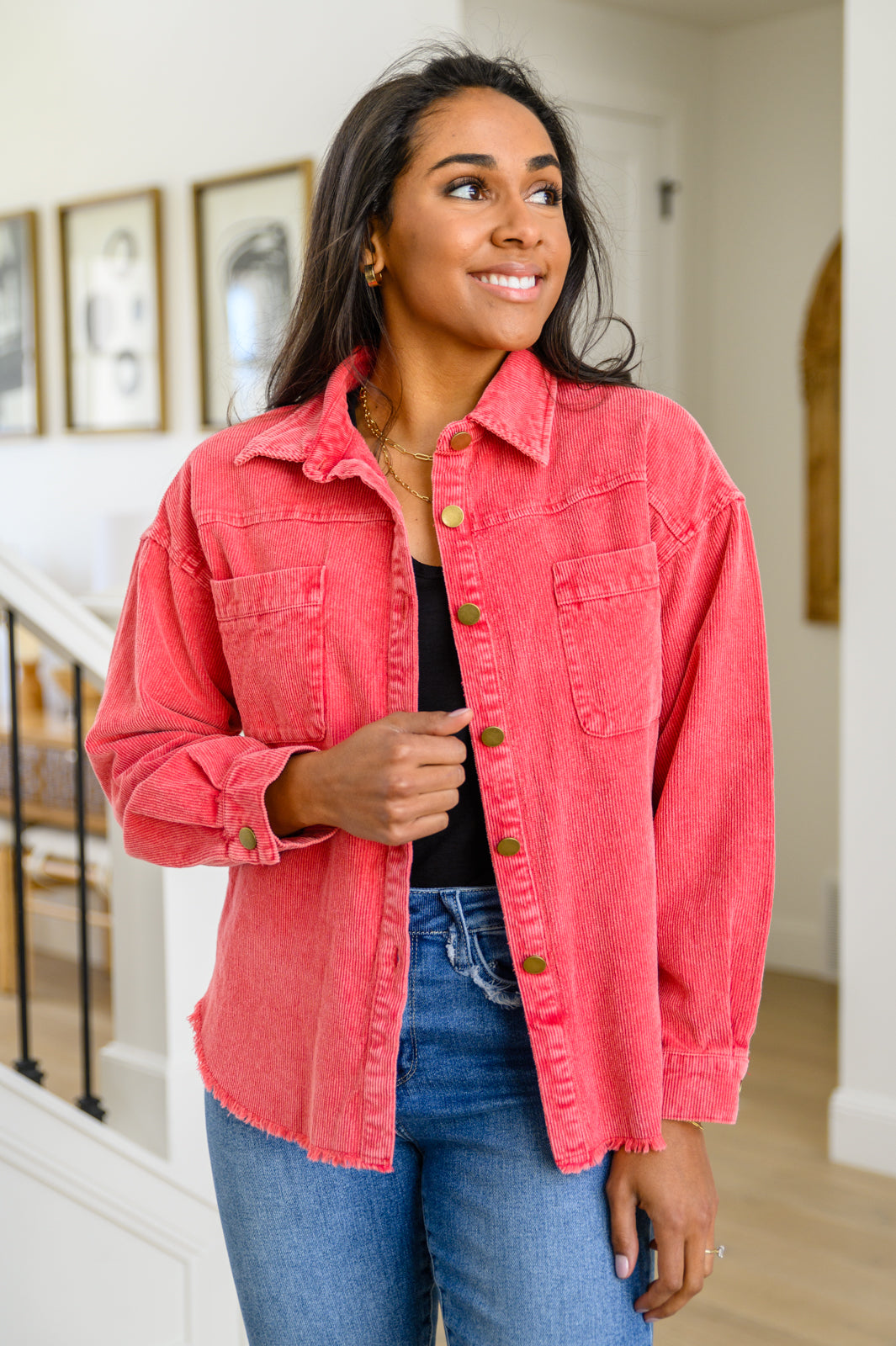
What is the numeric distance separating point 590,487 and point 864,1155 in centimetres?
225

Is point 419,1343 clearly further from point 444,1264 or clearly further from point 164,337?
point 164,337

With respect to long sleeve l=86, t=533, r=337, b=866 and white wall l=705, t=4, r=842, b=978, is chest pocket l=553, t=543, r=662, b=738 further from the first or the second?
white wall l=705, t=4, r=842, b=978

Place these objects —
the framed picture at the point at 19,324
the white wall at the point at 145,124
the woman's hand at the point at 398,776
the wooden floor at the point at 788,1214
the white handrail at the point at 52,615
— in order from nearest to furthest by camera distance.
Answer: the woman's hand at the point at 398,776, the white handrail at the point at 52,615, the wooden floor at the point at 788,1214, the white wall at the point at 145,124, the framed picture at the point at 19,324

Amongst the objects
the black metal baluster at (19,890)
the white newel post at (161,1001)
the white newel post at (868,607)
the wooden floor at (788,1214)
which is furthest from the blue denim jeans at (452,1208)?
the white newel post at (868,607)

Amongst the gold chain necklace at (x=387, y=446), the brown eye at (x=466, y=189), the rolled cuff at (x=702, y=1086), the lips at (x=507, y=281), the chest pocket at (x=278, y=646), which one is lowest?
the rolled cuff at (x=702, y=1086)

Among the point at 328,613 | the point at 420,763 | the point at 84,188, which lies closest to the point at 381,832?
the point at 420,763

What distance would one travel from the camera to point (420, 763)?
3.35 ft

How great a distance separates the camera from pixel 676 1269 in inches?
41.3

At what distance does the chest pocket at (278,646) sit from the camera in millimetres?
1109

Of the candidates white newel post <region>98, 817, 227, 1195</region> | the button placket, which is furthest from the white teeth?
white newel post <region>98, 817, 227, 1195</region>

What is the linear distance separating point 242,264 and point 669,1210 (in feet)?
10.8

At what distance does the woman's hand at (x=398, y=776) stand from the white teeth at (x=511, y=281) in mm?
352

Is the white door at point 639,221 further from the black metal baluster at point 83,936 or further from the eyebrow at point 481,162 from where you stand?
the eyebrow at point 481,162

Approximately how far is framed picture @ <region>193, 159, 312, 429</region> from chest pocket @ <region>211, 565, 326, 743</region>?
2494 millimetres
